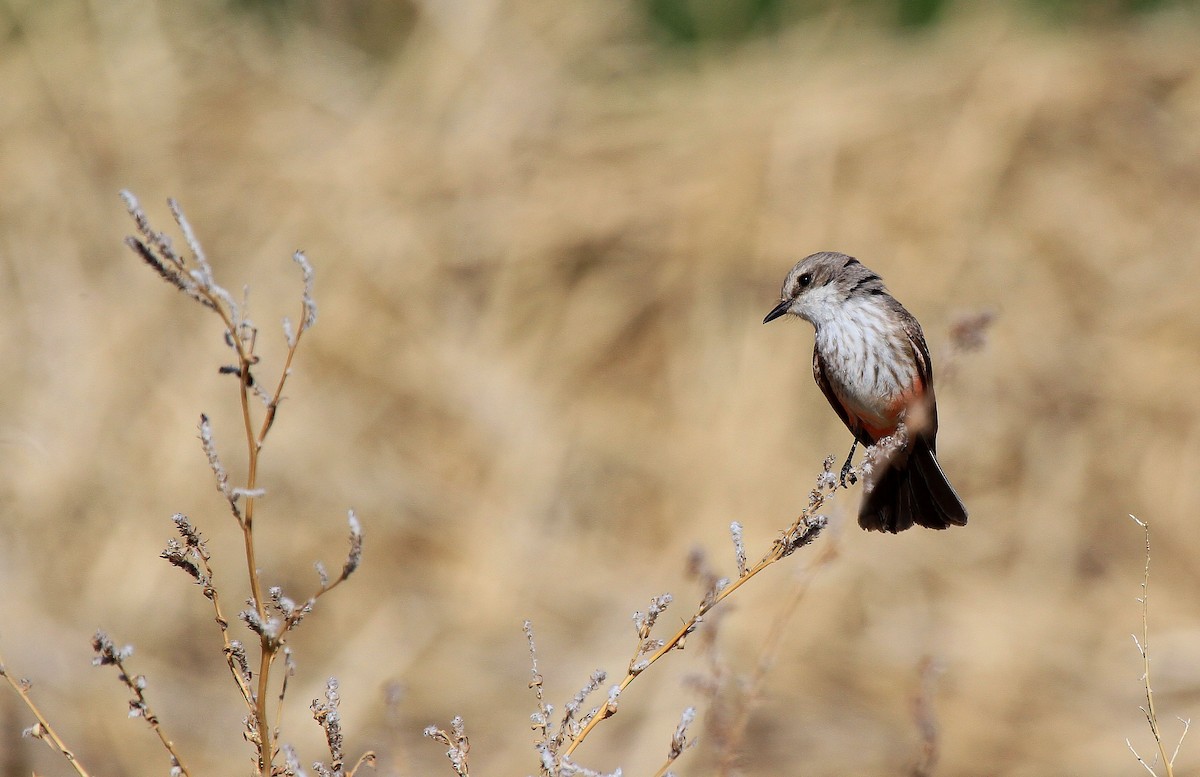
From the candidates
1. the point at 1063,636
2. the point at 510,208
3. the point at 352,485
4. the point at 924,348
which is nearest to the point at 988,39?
the point at 510,208

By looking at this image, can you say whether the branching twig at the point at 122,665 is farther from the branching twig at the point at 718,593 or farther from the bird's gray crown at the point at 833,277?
the bird's gray crown at the point at 833,277

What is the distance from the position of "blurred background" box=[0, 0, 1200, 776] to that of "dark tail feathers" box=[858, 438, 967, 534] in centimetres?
284

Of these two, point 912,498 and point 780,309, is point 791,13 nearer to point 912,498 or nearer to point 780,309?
point 780,309

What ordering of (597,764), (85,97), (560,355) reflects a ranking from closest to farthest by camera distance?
(597,764) → (560,355) → (85,97)

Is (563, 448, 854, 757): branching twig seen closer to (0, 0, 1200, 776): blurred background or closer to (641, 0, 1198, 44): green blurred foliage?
(0, 0, 1200, 776): blurred background

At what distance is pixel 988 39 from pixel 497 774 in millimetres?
A: 6052

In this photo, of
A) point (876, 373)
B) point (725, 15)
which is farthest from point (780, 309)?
point (725, 15)

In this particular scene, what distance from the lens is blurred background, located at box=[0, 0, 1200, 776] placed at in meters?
6.77

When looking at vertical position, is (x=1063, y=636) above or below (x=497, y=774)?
above

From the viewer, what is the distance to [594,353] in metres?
8.25

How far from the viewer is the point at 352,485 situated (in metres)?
7.43

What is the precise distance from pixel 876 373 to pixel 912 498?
427 mm

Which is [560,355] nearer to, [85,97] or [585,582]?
[585,582]

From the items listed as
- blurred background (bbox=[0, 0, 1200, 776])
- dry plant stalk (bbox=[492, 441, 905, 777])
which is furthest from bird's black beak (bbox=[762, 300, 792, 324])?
blurred background (bbox=[0, 0, 1200, 776])
